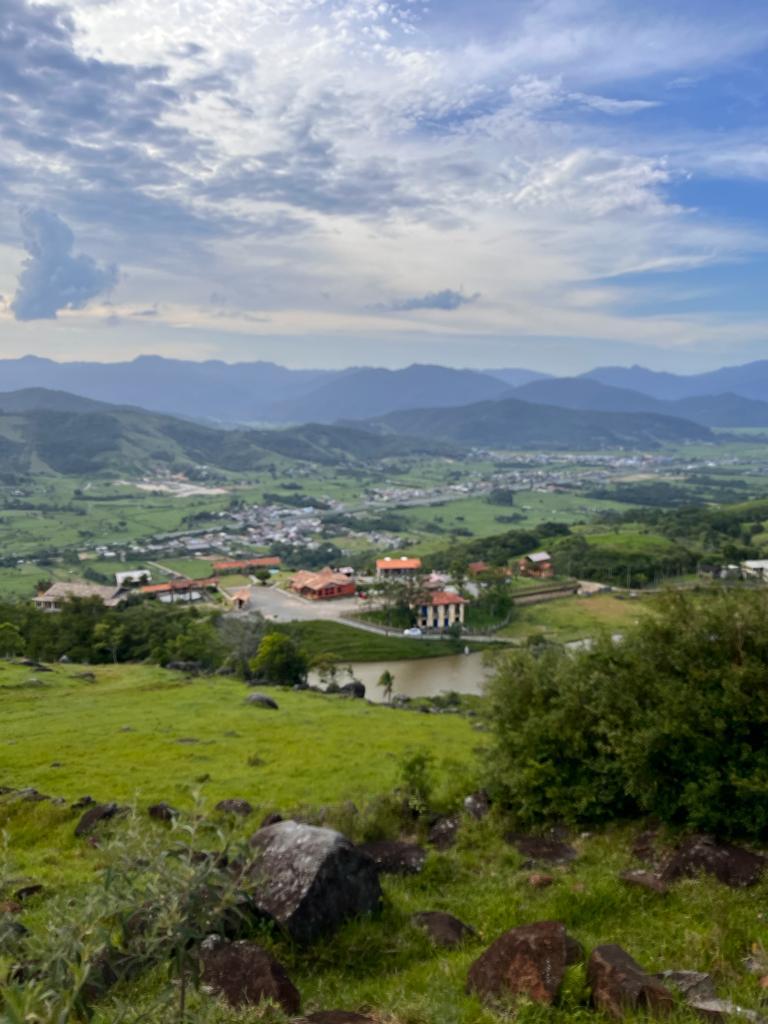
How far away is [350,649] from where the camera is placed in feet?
223

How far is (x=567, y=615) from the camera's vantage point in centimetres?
7881

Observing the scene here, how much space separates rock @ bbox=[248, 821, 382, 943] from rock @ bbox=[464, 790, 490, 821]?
4.78 m

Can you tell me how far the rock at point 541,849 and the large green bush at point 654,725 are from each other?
599 mm

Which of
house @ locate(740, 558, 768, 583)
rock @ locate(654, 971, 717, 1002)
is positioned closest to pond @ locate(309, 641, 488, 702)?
house @ locate(740, 558, 768, 583)

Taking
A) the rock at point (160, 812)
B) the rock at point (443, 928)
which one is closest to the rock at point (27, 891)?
the rock at point (160, 812)

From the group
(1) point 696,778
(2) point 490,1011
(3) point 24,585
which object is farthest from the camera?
(3) point 24,585

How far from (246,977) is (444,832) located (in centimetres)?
698

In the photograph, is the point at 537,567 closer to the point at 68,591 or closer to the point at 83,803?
the point at 68,591

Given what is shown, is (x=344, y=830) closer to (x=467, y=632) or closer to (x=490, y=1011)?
(x=490, y=1011)

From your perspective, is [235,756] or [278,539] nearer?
[235,756]

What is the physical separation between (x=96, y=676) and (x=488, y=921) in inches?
1376

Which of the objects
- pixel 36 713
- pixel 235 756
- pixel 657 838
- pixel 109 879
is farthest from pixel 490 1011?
pixel 36 713

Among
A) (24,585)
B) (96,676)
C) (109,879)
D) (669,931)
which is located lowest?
(24,585)

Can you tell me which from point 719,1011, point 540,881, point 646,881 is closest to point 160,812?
point 540,881
